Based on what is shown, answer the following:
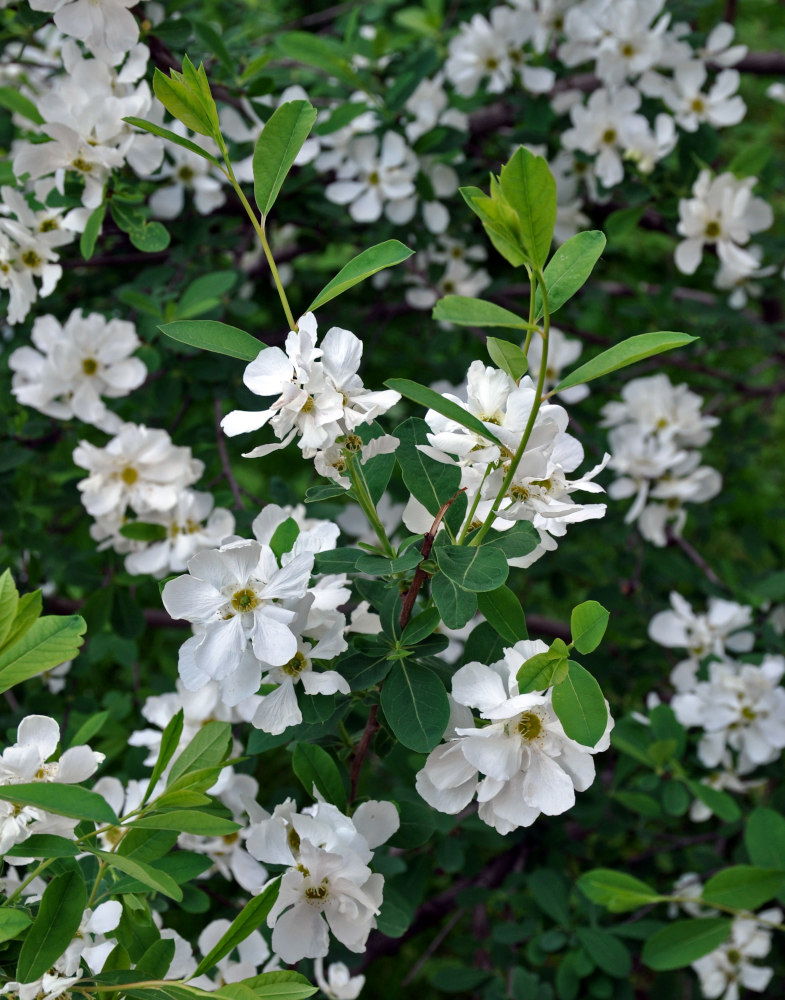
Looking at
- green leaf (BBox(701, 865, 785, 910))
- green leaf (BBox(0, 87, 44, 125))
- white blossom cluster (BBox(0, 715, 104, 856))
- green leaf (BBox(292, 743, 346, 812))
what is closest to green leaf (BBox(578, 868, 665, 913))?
green leaf (BBox(701, 865, 785, 910))

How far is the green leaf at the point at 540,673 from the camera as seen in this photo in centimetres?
66

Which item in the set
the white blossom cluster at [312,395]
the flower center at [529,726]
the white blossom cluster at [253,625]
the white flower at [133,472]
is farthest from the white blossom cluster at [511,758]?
the white flower at [133,472]

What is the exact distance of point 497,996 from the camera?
1268 millimetres

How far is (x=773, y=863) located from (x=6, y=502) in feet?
3.59

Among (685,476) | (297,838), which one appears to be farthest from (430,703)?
(685,476)

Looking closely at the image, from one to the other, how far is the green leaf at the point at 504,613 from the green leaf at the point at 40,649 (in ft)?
1.04

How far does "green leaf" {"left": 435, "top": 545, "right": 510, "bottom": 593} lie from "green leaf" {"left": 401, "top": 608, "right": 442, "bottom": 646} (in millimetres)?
64

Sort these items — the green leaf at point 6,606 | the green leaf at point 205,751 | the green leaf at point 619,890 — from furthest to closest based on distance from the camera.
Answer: the green leaf at point 619,890 < the green leaf at point 205,751 < the green leaf at point 6,606

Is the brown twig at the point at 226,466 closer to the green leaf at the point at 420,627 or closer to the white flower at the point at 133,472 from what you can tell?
the white flower at the point at 133,472

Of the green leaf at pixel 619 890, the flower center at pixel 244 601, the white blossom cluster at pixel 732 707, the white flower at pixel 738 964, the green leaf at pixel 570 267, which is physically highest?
the green leaf at pixel 570 267

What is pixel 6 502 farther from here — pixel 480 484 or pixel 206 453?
pixel 480 484

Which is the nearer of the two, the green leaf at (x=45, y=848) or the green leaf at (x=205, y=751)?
the green leaf at (x=45, y=848)

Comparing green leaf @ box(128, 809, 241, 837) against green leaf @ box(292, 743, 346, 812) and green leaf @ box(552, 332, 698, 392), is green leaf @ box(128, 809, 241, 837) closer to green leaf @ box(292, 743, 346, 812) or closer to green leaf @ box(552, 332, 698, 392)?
green leaf @ box(292, 743, 346, 812)

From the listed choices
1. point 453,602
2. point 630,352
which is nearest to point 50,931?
point 453,602
